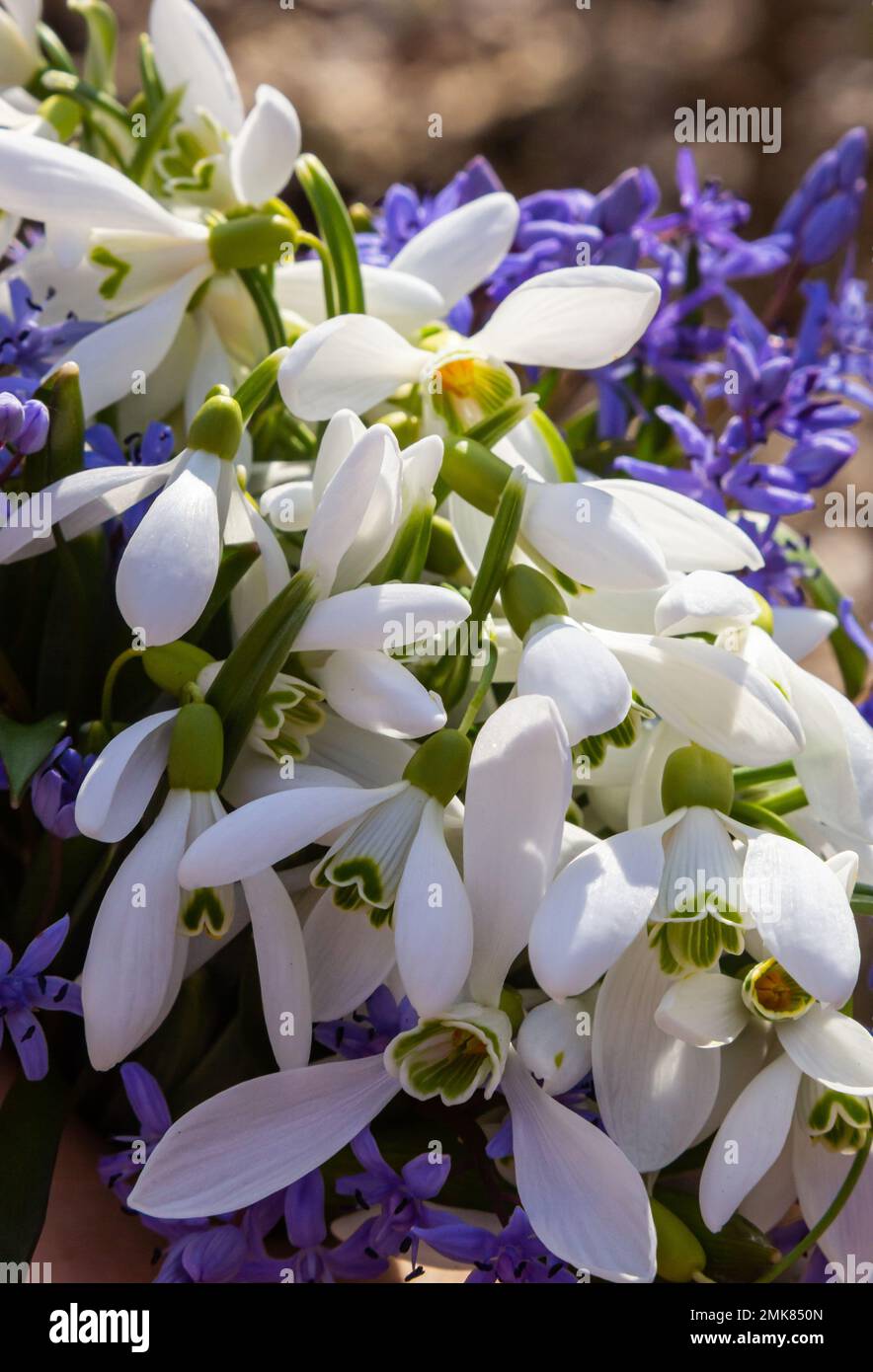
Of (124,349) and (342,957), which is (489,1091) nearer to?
(342,957)

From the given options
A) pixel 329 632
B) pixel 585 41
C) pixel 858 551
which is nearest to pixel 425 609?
pixel 329 632

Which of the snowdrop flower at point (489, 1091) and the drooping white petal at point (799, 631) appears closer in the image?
the snowdrop flower at point (489, 1091)

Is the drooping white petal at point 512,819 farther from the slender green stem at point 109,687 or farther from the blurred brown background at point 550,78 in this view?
the blurred brown background at point 550,78

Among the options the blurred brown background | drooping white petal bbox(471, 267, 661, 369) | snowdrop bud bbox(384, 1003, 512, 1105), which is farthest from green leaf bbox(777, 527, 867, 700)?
the blurred brown background

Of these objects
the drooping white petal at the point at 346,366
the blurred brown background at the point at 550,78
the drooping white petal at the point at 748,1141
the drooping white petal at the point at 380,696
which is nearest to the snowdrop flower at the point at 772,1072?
the drooping white petal at the point at 748,1141

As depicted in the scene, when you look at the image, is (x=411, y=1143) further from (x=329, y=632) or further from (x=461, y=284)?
(x=461, y=284)

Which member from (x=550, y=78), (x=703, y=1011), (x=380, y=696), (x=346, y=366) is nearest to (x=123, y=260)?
(x=346, y=366)
